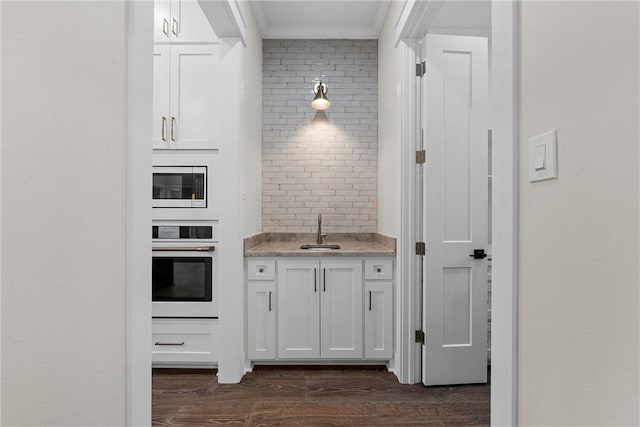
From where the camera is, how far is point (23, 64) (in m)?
0.68

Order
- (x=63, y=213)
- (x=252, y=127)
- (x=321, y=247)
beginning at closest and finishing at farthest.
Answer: (x=63, y=213) < (x=252, y=127) < (x=321, y=247)

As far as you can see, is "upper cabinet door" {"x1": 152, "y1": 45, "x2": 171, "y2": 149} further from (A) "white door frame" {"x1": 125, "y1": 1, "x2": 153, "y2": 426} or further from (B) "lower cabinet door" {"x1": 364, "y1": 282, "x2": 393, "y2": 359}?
(B) "lower cabinet door" {"x1": 364, "y1": 282, "x2": 393, "y2": 359}

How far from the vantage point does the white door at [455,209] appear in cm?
254

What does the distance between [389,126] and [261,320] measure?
1794 millimetres

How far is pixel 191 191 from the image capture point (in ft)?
9.29

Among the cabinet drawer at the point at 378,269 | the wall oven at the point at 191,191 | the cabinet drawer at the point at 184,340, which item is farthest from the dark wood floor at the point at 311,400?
the wall oven at the point at 191,191

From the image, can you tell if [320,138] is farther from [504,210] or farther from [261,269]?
[504,210]

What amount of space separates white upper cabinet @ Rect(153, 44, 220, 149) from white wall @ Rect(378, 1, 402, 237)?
1321 mm

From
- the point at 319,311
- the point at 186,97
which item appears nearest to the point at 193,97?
the point at 186,97

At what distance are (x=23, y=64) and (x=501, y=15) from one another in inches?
48.0

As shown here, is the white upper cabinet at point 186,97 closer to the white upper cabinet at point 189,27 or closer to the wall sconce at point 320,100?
the white upper cabinet at point 189,27

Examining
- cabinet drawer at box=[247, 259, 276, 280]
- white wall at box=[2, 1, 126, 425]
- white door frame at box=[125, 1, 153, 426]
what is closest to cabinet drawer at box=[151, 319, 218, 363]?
cabinet drawer at box=[247, 259, 276, 280]

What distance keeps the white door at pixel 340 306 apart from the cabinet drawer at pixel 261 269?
14.7 inches

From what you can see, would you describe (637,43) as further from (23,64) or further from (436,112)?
(436,112)
